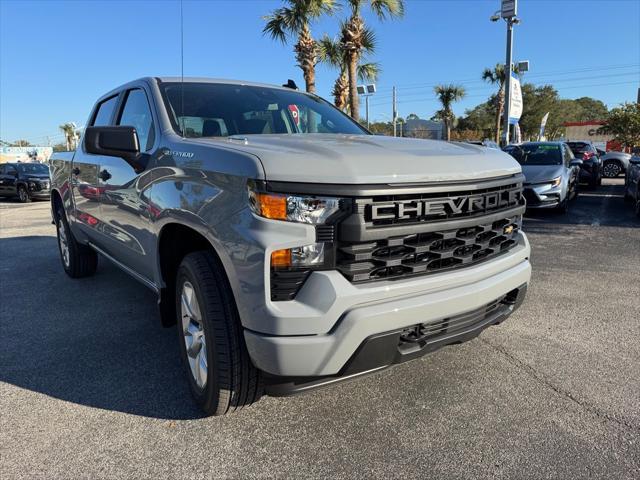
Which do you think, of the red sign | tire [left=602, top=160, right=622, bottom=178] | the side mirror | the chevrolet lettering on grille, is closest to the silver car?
the red sign

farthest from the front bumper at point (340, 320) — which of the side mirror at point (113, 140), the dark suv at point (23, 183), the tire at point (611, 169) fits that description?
the tire at point (611, 169)

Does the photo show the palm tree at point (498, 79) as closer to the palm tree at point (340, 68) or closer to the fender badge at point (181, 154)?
the palm tree at point (340, 68)

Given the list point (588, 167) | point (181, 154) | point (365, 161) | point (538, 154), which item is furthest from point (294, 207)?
point (588, 167)

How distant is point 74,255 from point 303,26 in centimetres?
1422

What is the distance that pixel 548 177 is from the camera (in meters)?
9.45

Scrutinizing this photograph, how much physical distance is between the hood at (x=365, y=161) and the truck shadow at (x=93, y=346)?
1.48m

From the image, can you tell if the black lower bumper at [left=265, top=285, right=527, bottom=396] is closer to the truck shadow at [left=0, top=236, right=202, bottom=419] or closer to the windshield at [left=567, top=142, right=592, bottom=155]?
the truck shadow at [left=0, top=236, right=202, bottom=419]

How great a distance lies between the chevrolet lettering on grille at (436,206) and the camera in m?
2.06

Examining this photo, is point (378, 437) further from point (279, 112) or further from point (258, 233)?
point (279, 112)

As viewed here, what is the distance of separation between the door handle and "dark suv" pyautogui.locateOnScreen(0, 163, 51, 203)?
1651 centimetres

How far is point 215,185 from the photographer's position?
7.33 feet

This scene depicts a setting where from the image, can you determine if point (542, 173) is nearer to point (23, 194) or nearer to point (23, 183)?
point (23, 183)

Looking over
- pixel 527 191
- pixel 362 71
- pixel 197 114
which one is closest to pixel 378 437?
pixel 197 114

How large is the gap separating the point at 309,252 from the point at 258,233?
0.74 ft
